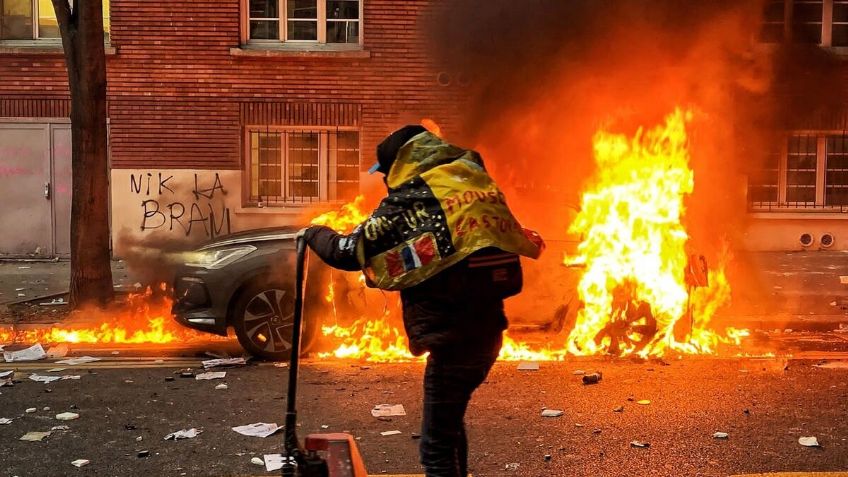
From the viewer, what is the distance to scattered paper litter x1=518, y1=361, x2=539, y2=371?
22.6ft

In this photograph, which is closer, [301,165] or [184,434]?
[184,434]

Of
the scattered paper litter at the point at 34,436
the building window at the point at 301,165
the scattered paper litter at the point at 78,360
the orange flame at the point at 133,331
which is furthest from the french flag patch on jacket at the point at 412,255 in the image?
the building window at the point at 301,165

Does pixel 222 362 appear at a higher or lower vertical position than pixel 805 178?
lower

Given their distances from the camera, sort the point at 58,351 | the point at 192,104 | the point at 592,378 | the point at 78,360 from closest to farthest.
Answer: the point at 592,378 < the point at 78,360 < the point at 58,351 < the point at 192,104

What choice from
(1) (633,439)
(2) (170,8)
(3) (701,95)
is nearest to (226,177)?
(2) (170,8)

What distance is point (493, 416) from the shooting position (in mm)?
5637

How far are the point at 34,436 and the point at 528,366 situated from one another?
3.62 m

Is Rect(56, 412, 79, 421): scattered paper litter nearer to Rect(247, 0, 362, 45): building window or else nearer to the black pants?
the black pants

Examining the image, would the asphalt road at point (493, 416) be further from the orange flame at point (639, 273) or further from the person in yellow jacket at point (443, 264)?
the person in yellow jacket at point (443, 264)

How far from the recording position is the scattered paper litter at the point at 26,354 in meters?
7.50

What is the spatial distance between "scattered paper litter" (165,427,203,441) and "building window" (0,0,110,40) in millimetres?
11612

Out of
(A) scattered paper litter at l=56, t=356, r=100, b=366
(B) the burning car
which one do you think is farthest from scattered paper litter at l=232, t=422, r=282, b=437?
(A) scattered paper litter at l=56, t=356, r=100, b=366

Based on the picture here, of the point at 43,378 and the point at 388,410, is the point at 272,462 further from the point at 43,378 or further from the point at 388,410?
the point at 43,378

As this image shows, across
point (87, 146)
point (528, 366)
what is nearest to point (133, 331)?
point (87, 146)
